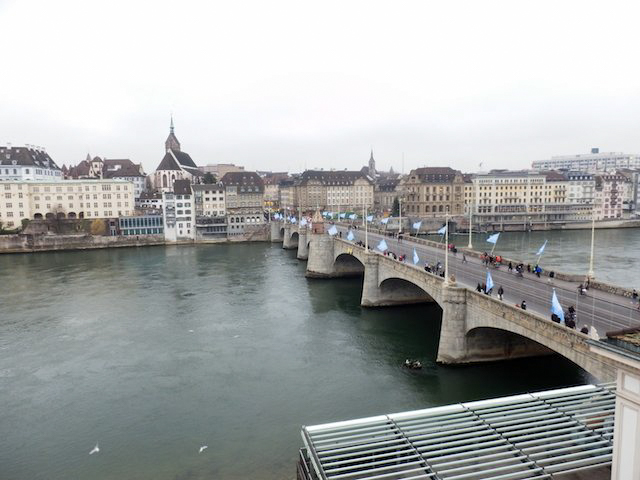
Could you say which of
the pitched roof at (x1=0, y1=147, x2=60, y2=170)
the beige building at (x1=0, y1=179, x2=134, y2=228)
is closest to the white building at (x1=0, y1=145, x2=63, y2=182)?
the pitched roof at (x1=0, y1=147, x2=60, y2=170)

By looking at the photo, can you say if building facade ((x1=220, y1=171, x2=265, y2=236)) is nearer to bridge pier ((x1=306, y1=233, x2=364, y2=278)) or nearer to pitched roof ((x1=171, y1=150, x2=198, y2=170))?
bridge pier ((x1=306, y1=233, x2=364, y2=278))

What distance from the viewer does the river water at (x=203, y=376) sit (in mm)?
23812

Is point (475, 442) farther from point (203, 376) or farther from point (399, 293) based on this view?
point (399, 293)

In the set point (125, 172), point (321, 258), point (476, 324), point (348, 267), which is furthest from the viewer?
point (125, 172)

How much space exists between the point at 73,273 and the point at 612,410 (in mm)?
74699

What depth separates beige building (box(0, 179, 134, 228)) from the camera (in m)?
111

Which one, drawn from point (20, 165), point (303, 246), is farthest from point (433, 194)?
point (20, 165)

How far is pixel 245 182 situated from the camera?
134m

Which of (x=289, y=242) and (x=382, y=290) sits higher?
(x=289, y=242)

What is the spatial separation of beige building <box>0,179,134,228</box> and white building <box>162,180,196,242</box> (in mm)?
11648

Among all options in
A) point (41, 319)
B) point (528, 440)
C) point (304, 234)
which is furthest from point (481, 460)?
point (304, 234)

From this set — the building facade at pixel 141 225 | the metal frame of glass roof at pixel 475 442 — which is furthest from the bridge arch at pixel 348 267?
the building facade at pixel 141 225

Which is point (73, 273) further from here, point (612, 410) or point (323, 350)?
point (612, 410)

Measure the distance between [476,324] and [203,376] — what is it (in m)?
17.7
